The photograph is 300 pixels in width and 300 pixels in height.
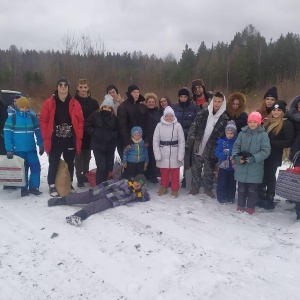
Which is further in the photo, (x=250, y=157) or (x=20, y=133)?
(x=20, y=133)

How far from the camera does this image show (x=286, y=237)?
4125mm

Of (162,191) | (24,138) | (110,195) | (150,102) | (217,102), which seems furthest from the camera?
(150,102)

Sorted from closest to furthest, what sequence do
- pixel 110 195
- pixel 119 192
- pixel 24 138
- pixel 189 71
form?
pixel 110 195 → pixel 119 192 → pixel 24 138 → pixel 189 71

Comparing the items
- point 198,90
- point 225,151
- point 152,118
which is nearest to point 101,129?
point 152,118

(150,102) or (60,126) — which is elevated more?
(150,102)

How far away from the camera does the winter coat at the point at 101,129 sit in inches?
215

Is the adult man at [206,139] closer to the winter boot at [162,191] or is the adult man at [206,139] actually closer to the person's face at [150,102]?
the winter boot at [162,191]

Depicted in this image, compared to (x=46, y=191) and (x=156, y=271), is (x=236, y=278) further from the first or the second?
(x=46, y=191)

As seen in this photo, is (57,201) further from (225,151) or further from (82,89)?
(225,151)

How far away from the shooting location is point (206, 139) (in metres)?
5.38

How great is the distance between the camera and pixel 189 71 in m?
33.2

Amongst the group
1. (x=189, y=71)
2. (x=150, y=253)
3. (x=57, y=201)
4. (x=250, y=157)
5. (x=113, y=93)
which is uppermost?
(x=189, y=71)

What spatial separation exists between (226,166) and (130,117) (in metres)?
1.98

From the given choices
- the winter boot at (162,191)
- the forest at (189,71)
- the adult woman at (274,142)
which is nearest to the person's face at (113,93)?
the winter boot at (162,191)
